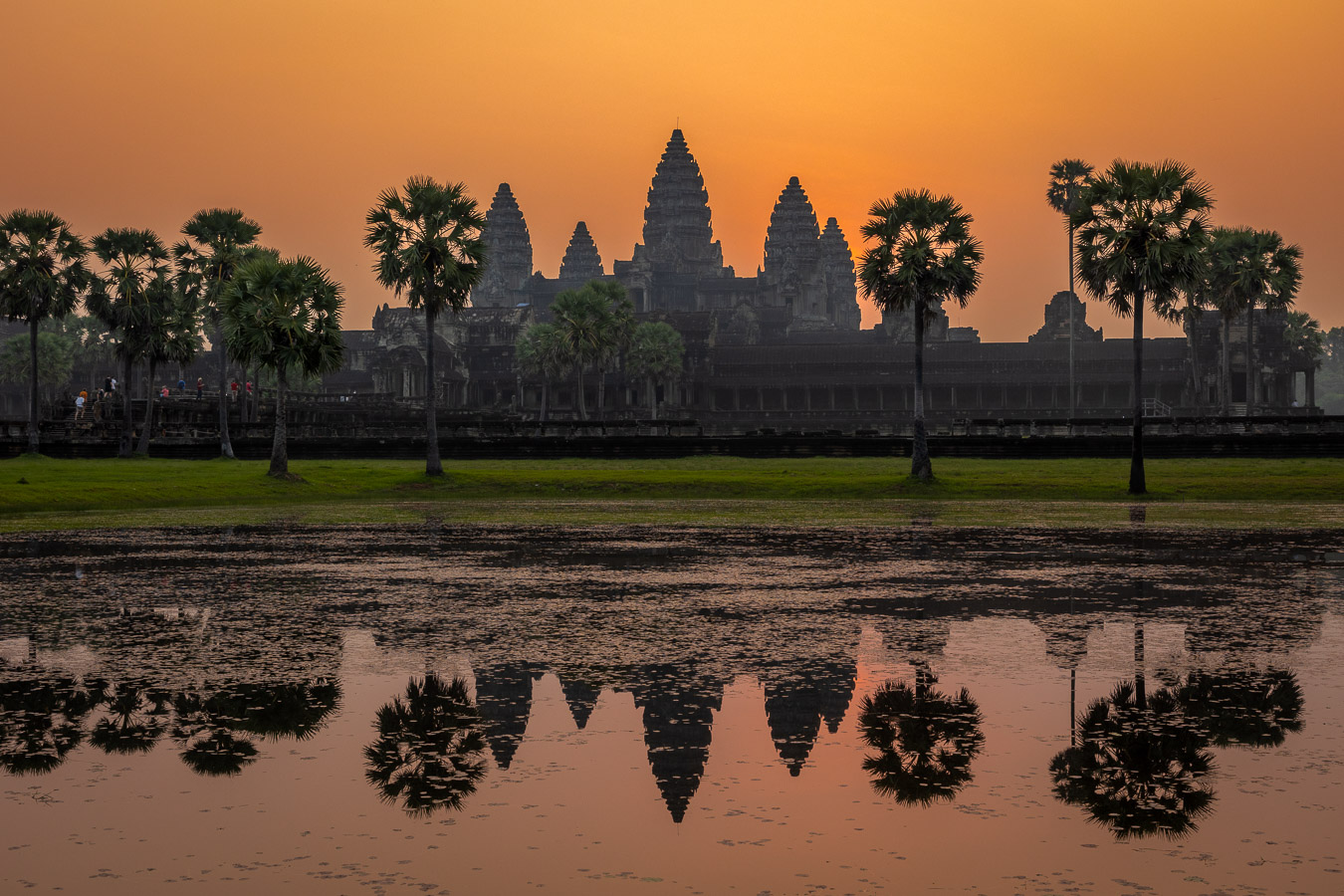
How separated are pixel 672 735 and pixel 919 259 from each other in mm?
37414

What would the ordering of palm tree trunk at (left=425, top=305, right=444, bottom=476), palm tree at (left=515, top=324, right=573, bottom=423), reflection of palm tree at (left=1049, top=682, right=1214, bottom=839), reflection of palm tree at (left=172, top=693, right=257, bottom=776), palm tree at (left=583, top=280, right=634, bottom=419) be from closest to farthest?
reflection of palm tree at (left=1049, top=682, right=1214, bottom=839)
reflection of palm tree at (left=172, top=693, right=257, bottom=776)
palm tree trunk at (left=425, top=305, right=444, bottom=476)
palm tree at (left=583, top=280, right=634, bottom=419)
palm tree at (left=515, top=324, right=573, bottom=423)

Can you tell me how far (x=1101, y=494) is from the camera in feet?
123

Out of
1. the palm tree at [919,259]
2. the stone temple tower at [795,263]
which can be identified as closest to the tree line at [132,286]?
the palm tree at [919,259]

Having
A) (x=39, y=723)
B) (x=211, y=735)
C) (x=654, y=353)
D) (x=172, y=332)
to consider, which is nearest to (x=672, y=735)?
(x=211, y=735)

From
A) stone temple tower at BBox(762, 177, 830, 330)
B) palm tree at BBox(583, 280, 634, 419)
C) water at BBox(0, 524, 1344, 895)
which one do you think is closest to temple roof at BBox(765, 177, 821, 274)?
stone temple tower at BBox(762, 177, 830, 330)

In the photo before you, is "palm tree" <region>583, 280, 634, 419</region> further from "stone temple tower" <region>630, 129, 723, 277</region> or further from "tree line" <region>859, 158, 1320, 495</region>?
"stone temple tower" <region>630, 129, 723, 277</region>

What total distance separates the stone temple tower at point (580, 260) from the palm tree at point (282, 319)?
437 ft

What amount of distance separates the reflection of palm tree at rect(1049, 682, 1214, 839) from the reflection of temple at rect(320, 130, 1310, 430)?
67165 millimetres

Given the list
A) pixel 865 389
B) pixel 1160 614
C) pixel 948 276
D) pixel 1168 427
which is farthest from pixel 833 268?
pixel 1160 614

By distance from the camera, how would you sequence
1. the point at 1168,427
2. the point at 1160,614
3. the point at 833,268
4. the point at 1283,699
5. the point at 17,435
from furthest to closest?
the point at 833,268
the point at 1168,427
the point at 17,435
the point at 1160,614
the point at 1283,699

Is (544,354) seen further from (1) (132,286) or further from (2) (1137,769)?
(2) (1137,769)

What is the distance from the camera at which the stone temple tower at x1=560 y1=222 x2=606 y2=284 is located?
587 feet

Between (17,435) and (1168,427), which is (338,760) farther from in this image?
(1168,427)

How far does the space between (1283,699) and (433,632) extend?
714 cm
